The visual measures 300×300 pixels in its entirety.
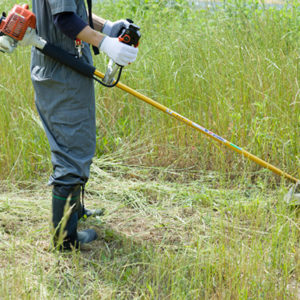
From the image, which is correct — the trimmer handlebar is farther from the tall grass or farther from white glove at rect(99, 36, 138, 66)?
the tall grass

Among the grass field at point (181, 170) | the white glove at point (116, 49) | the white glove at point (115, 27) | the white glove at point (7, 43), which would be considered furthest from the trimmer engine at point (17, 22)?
the grass field at point (181, 170)

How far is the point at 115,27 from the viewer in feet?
9.49

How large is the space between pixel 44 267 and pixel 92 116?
857 millimetres

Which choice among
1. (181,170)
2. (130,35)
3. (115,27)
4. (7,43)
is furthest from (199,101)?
(7,43)

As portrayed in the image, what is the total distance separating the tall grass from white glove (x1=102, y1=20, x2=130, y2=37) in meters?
1.18

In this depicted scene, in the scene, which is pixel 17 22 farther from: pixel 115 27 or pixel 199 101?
pixel 199 101

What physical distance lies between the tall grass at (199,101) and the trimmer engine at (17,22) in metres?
1.35

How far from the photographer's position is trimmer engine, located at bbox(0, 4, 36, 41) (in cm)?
253

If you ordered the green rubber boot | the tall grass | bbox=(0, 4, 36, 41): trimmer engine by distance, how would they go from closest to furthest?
1. bbox=(0, 4, 36, 41): trimmer engine
2. the green rubber boot
3. the tall grass

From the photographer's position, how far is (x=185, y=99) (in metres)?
4.18

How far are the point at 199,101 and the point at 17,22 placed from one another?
6.11 ft

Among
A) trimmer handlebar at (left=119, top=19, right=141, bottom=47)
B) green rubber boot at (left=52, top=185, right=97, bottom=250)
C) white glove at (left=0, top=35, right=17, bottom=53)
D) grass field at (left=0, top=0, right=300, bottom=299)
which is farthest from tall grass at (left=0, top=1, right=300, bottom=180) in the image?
trimmer handlebar at (left=119, top=19, right=141, bottom=47)

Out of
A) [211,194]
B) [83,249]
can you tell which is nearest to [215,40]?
[211,194]

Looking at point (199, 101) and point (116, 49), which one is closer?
point (116, 49)
